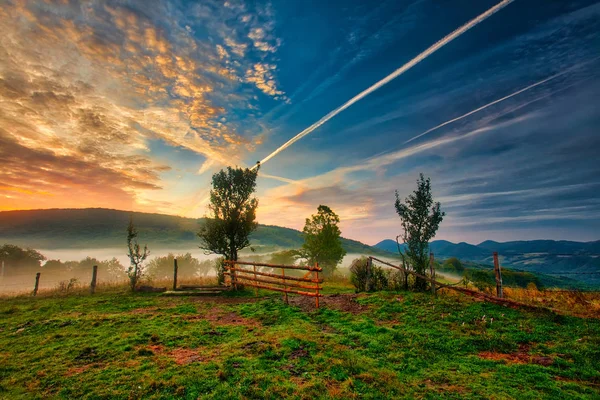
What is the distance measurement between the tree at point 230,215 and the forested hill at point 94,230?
11901 cm

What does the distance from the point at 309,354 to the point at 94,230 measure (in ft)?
642

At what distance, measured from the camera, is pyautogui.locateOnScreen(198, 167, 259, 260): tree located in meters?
23.6

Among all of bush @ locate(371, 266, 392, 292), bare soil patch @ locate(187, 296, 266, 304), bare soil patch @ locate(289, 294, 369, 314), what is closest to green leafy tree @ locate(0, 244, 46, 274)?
bare soil patch @ locate(187, 296, 266, 304)

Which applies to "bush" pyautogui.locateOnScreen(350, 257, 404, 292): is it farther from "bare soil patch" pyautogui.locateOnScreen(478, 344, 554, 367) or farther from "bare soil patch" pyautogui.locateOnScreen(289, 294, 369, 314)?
"bare soil patch" pyautogui.locateOnScreen(478, 344, 554, 367)

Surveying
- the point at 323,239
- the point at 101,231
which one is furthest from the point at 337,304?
the point at 101,231

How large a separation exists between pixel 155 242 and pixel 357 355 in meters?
165

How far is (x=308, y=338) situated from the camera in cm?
817

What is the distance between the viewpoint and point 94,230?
154000 millimetres

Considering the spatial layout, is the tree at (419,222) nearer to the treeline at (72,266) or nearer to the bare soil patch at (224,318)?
the bare soil patch at (224,318)

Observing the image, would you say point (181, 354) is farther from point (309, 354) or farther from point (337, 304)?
point (337, 304)

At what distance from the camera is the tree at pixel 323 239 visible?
128 ft

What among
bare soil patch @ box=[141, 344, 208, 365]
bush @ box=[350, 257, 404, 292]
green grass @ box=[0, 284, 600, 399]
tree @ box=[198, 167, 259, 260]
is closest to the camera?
green grass @ box=[0, 284, 600, 399]

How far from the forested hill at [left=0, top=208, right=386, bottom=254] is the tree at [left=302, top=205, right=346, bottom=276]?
341 feet

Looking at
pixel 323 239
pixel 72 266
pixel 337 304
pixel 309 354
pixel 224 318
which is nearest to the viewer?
pixel 309 354
